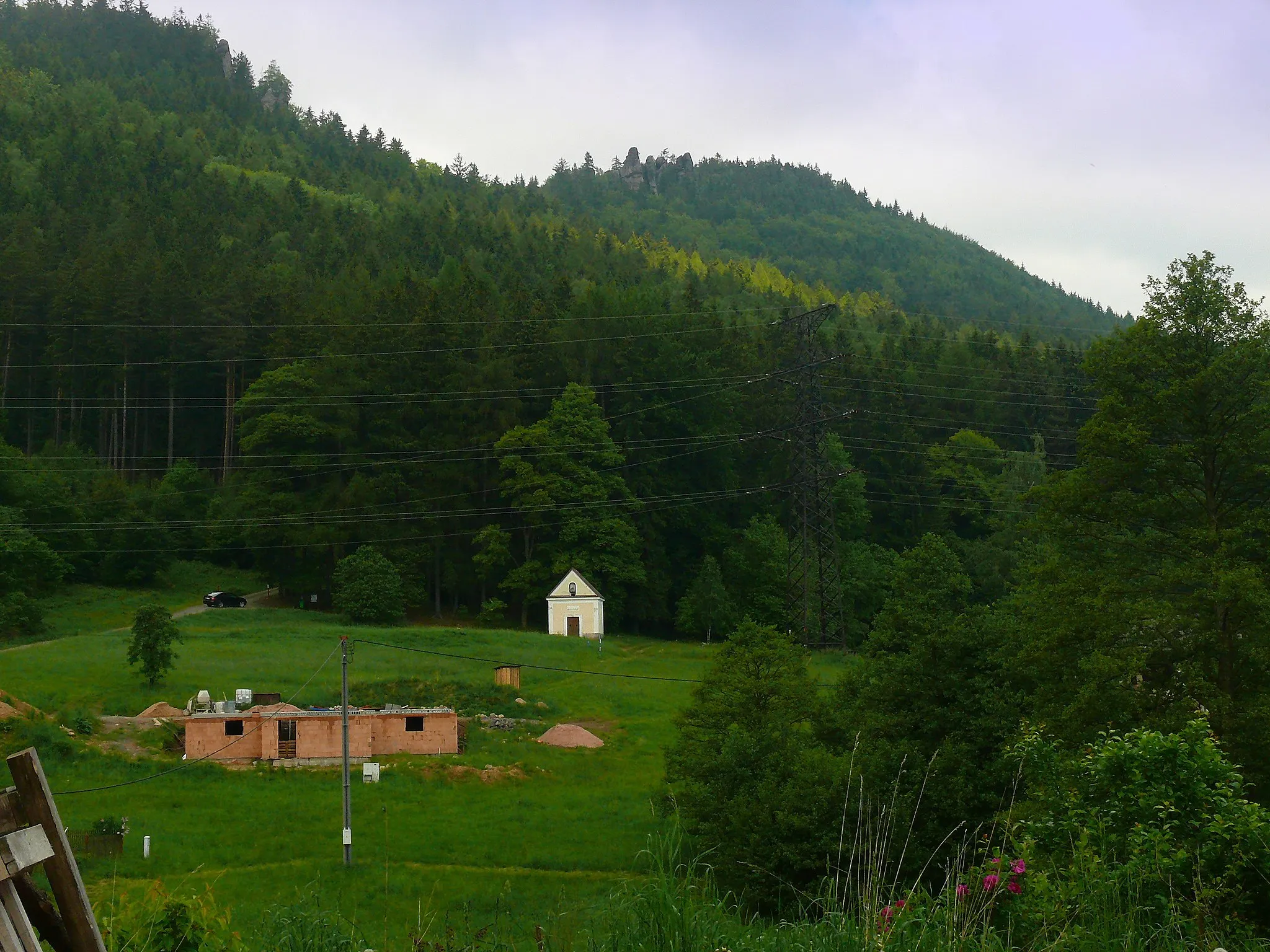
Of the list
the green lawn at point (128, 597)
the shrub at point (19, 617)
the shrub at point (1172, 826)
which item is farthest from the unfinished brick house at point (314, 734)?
the shrub at point (1172, 826)

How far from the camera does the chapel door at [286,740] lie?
Result: 110 feet

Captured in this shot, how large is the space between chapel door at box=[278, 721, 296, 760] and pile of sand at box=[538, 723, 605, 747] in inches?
286

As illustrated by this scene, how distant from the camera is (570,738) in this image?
3603 centimetres

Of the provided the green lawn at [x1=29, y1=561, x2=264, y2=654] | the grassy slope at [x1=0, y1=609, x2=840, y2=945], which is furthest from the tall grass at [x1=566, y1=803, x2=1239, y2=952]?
the green lawn at [x1=29, y1=561, x2=264, y2=654]

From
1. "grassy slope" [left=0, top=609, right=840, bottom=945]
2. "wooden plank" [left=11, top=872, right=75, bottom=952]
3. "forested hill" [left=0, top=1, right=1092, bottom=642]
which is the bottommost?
"grassy slope" [left=0, top=609, right=840, bottom=945]

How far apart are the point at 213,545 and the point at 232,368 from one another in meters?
15.6

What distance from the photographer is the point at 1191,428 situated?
20.3m

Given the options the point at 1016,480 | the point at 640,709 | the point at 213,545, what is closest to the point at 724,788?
the point at 640,709

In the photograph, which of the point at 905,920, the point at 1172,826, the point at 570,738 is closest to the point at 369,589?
the point at 570,738

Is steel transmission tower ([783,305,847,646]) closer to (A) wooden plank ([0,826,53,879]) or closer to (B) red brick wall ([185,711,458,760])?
(B) red brick wall ([185,711,458,760])

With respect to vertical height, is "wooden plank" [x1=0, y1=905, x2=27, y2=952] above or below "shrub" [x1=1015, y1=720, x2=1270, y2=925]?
above

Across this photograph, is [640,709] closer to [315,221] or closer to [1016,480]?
[1016,480]

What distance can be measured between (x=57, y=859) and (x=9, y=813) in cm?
22

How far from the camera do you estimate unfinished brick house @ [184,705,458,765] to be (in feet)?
108
